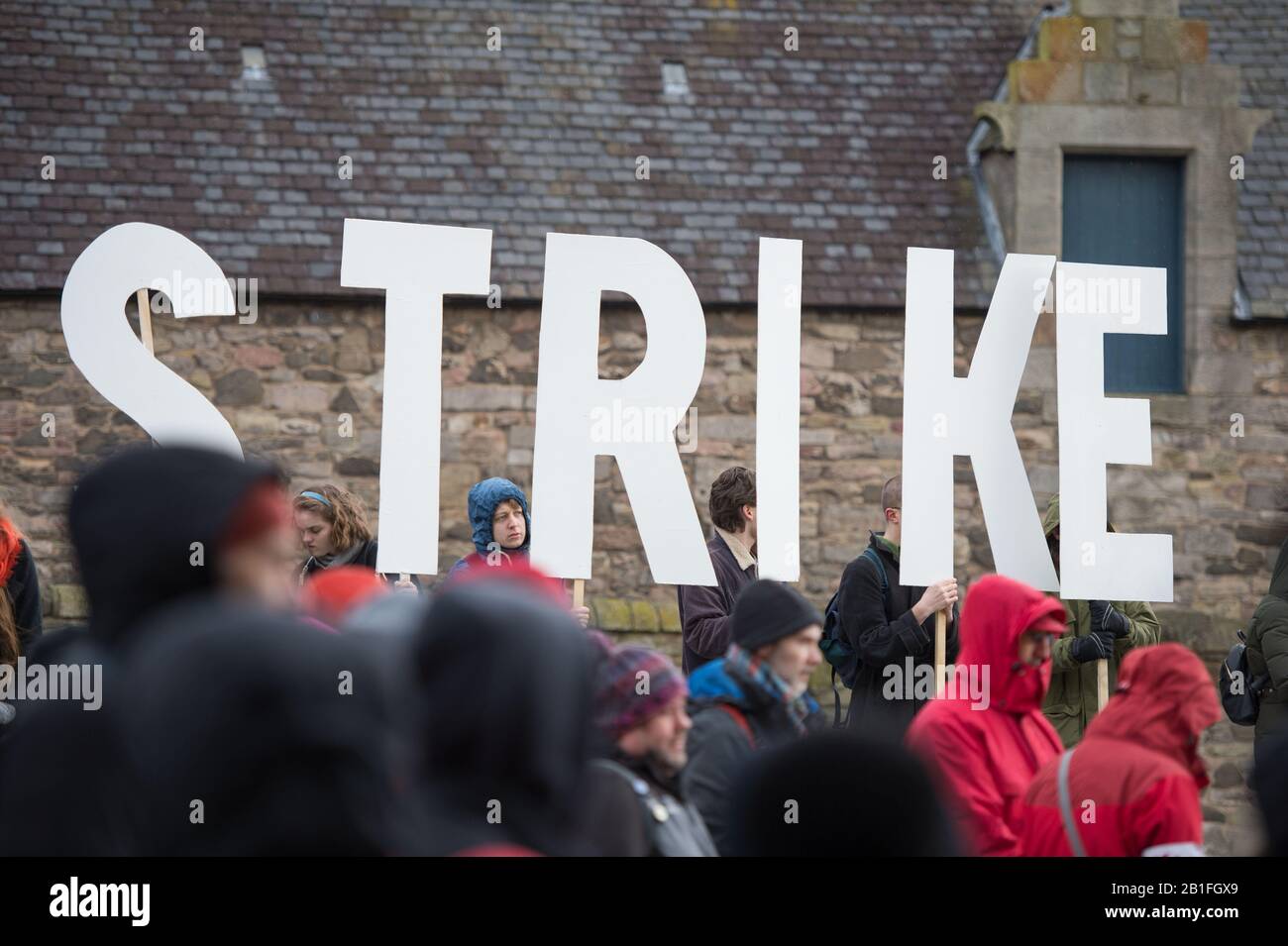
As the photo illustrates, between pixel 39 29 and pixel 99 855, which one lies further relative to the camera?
pixel 39 29

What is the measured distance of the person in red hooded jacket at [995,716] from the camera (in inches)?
175

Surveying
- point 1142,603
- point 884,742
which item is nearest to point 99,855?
point 884,742

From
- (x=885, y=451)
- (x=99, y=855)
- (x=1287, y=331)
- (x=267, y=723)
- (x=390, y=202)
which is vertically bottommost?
(x=99, y=855)

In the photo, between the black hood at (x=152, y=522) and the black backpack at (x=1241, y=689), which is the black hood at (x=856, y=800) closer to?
the black hood at (x=152, y=522)

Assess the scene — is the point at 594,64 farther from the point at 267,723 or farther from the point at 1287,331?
the point at 267,723

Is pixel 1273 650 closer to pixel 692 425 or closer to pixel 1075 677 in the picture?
pixel 1075 677

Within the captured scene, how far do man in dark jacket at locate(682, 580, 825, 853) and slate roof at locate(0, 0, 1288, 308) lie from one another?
631cm

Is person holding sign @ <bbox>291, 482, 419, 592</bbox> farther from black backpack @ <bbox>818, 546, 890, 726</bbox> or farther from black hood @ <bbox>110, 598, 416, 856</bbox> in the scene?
black hood @ <bbox>110, 598, 416, 856</bbox>

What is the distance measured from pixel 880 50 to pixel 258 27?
409 centimetres

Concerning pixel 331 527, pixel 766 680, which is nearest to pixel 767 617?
pixel 766 680

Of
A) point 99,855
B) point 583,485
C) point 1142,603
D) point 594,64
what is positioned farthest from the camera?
point 594,64

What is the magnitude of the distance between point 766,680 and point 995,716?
1.97 feet

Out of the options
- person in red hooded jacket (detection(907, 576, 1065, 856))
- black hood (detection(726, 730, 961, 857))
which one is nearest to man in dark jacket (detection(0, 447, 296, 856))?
black hood (detection(726, 730, 961, 857))

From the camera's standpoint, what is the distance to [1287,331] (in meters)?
11.2
